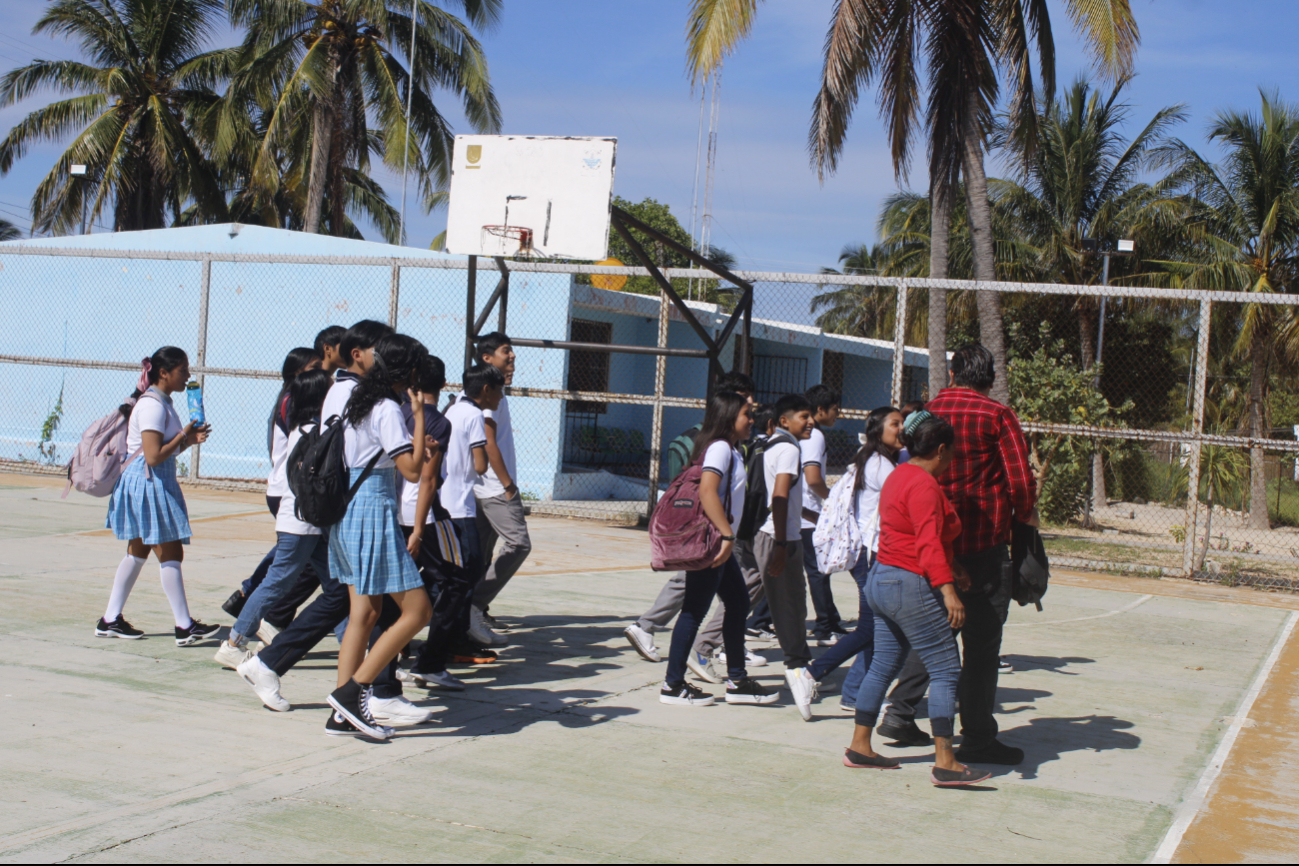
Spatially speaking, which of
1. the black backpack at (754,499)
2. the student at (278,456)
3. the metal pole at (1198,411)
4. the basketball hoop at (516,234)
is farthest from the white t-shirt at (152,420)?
the metal pole at (1198,411)

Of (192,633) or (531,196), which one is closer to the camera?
(192,633)

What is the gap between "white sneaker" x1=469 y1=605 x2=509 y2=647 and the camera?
665cm

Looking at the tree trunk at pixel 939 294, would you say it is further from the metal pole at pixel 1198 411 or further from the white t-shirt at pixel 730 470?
the white t-shirt at pixel 730 470

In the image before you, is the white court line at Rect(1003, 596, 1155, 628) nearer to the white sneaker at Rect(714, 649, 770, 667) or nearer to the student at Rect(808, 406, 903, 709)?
the white sneaker at Rect(714, 649, 770, 667)

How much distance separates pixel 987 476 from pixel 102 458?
4855 mm

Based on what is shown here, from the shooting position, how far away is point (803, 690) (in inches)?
218

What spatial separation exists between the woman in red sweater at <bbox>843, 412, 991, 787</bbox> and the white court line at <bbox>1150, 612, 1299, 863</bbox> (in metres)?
0.73

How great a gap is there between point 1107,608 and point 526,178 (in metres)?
6.45

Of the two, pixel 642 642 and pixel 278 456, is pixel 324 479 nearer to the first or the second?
pixel 278 456

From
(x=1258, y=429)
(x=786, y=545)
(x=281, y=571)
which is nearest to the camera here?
(x=281, y=571)

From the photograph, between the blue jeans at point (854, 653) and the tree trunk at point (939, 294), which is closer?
the blue jeans at point (854, 653)

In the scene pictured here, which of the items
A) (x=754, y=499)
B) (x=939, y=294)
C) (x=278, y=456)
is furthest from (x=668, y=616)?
(x=939, y=294)

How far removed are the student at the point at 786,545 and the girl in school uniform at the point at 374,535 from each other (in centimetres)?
200

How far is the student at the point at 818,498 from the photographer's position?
22.5 ft
